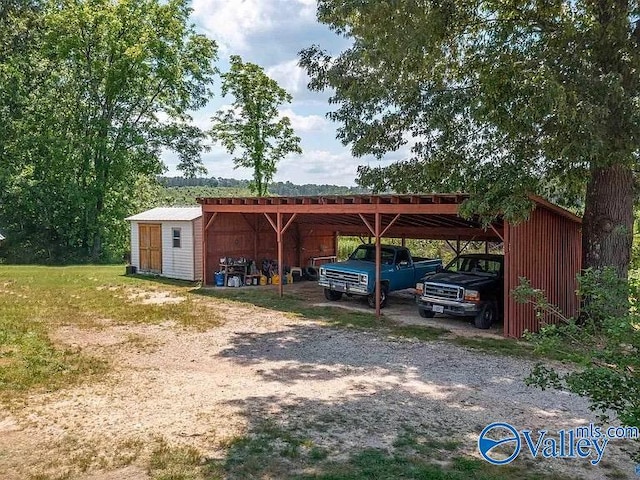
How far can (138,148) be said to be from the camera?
2920cm

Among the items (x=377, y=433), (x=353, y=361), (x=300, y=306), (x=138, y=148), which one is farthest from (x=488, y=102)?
(x=138, y=148)

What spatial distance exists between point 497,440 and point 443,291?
6.40 m

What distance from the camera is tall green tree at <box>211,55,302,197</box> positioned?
95.6 feet

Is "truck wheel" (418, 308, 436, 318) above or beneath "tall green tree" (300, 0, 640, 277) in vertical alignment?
beneath

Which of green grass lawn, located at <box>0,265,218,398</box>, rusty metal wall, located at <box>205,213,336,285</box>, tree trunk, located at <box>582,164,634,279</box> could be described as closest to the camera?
green grass lawn, located at <box>0,265,218,398</box>

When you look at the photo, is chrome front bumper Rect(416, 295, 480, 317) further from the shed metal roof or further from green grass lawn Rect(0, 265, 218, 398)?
the shed metal roof

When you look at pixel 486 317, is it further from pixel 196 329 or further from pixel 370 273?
pixel 196 329

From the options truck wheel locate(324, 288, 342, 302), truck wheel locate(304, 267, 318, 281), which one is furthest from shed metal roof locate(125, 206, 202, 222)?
truck wheel locate(324, 288, 342, 302)

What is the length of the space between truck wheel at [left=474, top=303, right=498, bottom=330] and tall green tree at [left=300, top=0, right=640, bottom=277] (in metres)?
2.16

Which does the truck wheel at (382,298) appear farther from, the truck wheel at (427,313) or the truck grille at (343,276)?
the truck wheel at (427,313)

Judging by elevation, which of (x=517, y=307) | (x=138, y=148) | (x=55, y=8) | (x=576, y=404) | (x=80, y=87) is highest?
(x=55, y=8)

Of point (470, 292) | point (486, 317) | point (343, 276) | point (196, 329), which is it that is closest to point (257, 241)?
point (343, 276)

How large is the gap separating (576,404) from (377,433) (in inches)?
111

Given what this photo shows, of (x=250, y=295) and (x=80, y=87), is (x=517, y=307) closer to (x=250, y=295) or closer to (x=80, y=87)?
(x=250, y=295)
